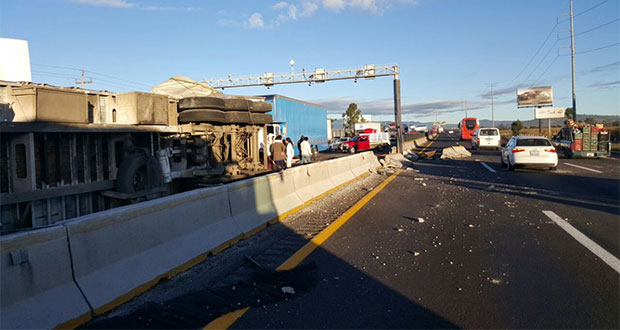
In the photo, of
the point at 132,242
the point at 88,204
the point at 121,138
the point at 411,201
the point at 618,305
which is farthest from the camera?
the point at 411,201

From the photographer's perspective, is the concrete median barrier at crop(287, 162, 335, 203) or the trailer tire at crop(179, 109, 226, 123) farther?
the trailer tire at crop(179, 109, 226, 123)

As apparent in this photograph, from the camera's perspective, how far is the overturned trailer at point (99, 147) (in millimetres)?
6613

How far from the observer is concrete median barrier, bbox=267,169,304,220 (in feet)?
28.8

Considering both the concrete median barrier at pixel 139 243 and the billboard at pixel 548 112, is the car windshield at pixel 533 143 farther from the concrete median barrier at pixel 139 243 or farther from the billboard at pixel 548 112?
the billboard at pixel 548 112

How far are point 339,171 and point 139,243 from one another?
34.7 feet

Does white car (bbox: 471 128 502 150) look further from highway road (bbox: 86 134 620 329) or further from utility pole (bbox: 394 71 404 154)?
highway road (bbox: 86 134 620 329)

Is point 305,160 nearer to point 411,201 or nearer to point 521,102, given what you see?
point 411,201

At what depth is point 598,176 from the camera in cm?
1642

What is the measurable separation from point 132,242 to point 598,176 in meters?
17.2

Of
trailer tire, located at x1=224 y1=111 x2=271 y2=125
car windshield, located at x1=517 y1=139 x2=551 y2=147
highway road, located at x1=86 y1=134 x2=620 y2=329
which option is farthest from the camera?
car windshield, located at x1=517 y1=139 x2=551 y2=147

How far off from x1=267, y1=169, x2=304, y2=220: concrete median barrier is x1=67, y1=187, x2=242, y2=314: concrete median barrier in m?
2.34

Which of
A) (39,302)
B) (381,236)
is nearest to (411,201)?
(381,236)

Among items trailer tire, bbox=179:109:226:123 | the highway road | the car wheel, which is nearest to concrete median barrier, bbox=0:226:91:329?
the highway road

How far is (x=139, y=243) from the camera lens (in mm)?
4844
